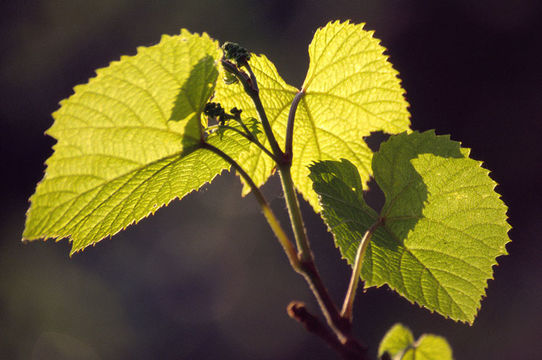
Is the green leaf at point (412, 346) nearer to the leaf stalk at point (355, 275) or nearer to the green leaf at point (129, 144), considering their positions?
the leaf stalk at point (355, 275)

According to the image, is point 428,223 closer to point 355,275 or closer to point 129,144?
point 355,275

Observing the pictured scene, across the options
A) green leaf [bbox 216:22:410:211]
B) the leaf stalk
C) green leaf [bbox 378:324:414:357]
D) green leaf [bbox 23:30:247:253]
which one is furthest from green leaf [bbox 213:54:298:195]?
green leaf [bbox 378:324:414:357]

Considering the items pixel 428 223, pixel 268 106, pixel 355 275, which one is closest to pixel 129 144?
pixel 268 106

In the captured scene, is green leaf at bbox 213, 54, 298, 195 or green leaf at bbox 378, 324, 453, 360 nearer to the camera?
green leaf at bbox 378, 324, 453, 360

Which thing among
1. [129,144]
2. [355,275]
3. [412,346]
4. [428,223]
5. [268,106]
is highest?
[268,106]

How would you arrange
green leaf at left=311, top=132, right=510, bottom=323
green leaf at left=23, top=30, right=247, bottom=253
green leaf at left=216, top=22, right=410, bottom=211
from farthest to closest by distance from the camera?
1. green leaf at left=216, top=22, right=410, bottom=211
2. green leaf at left=311, top=132, right=510, bottom=323
3. green leaf at left=23, top=30, right=247, bottom=253

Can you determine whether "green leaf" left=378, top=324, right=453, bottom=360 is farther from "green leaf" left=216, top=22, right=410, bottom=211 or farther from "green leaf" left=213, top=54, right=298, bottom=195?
"green leaf" left=213, top=54, right=298, bottom=195
